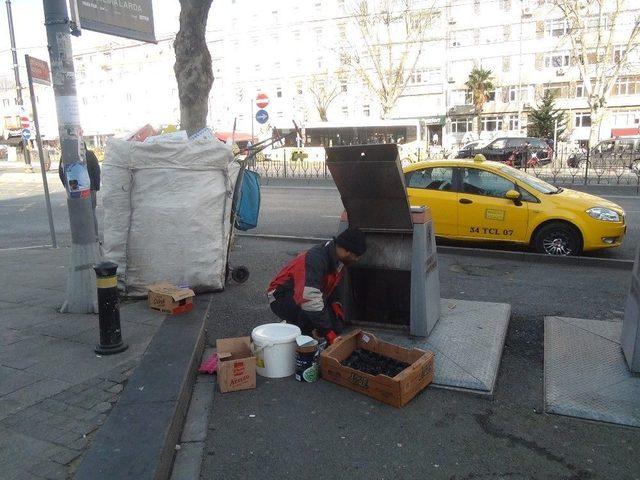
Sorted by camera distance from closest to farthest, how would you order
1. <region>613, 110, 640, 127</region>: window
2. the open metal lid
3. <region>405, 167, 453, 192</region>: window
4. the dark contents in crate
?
1. the dark contents in crate
2. the open metal lid
3. <region>405, 167, 453, 192</region>: window
4. <region>613, 110, 640, 127</region>: window

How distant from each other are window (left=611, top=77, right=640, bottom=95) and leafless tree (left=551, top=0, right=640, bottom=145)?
156 centimetres

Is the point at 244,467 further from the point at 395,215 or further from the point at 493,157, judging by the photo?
the point at 493,157

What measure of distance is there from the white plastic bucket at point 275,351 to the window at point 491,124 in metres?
54.0

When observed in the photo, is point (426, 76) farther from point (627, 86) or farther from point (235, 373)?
point (235, 373)

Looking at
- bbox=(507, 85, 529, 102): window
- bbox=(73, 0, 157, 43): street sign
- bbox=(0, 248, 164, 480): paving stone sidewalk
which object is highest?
bbox=(507, 85, 529, 102): window

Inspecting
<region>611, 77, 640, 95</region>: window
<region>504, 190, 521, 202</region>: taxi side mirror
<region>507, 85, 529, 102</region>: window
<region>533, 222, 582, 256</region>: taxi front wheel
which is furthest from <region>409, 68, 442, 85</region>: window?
<region>533, 222, 582, 256</region>: taxi front wheel

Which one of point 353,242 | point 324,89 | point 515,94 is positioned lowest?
point 353,242

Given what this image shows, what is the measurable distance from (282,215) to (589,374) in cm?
1056

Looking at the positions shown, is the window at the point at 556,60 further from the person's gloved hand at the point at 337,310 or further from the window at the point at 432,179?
the person's gloved hand at the point at 337,310

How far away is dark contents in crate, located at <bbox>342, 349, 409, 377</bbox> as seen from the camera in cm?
422

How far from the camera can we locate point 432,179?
9.37 m

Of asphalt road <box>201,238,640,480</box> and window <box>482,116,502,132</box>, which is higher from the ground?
window <box>482,116,502,132</box>

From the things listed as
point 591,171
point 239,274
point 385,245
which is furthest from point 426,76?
point 385,245

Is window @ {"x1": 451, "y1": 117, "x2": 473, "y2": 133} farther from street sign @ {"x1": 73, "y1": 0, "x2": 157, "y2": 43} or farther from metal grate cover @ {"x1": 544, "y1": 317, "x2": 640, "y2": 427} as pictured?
metal grate cover @ {"x1": 544, "y1": 317, "x2": 640, "y2": 427}
